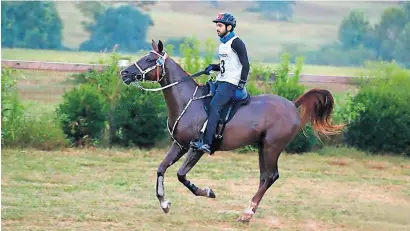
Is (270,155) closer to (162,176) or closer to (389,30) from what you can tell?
(162,176)

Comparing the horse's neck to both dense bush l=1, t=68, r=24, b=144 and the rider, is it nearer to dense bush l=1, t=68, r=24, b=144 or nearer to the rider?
the rider

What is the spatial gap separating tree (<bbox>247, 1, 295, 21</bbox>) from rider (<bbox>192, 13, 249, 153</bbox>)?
57.5 ft

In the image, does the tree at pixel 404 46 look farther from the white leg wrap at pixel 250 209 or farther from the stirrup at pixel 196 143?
the stirrup at pixel 196 143

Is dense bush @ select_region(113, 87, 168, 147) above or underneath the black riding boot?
underneath

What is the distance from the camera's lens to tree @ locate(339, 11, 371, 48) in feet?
88.3

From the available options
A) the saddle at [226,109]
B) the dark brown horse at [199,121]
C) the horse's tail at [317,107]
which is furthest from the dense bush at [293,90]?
the saddle at [226,109]

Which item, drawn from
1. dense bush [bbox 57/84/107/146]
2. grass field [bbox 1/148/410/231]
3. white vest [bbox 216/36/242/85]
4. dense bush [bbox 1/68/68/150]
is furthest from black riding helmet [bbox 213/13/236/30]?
dense bush [bbox 1/68/68/150]

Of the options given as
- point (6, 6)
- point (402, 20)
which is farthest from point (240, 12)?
point (6, 6)

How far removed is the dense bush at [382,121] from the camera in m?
15.5

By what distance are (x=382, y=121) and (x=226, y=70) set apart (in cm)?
655

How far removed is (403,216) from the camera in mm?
10812

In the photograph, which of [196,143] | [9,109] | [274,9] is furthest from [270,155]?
[274,9]

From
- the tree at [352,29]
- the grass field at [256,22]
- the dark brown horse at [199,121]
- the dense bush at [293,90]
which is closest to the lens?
the dark brown horse at [199,121]

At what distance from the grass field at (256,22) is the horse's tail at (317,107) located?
14.8m
